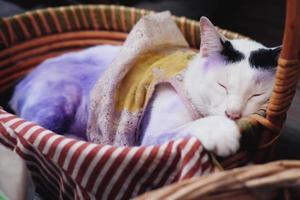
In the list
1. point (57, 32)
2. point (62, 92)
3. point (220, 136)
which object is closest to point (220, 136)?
point (220, 136)

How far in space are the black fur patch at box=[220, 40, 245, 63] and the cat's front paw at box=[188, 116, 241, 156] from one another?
0.12m

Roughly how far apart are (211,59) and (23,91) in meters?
0.48

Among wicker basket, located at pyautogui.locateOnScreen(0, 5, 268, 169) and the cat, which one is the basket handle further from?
wicker basket, located at pyautogui.locateOnScreen(0, 5, 268, 169)

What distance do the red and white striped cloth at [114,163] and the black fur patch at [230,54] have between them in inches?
6.7

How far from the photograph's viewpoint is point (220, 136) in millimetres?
586

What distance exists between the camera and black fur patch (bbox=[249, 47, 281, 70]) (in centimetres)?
67

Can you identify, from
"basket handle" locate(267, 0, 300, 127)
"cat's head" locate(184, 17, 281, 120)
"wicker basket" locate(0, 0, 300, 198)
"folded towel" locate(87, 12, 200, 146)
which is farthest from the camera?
"wicker basket" locate(0, 0, 300, 198)

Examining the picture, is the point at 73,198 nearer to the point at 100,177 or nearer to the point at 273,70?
the point at 100,177

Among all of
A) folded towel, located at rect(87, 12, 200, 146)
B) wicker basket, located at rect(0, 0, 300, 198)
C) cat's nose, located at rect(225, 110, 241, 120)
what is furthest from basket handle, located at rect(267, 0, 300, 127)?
wicker basket, located at rect(0, 0, 300, 198)

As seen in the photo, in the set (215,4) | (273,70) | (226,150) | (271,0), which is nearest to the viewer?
(226,150)

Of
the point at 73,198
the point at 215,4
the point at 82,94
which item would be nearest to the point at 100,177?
the point at 73,198

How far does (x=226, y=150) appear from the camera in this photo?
0.58m

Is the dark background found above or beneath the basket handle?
beneath

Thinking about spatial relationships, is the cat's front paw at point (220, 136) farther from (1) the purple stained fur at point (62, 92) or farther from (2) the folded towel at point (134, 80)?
(1) the purple stained fur at point (62, 92)
